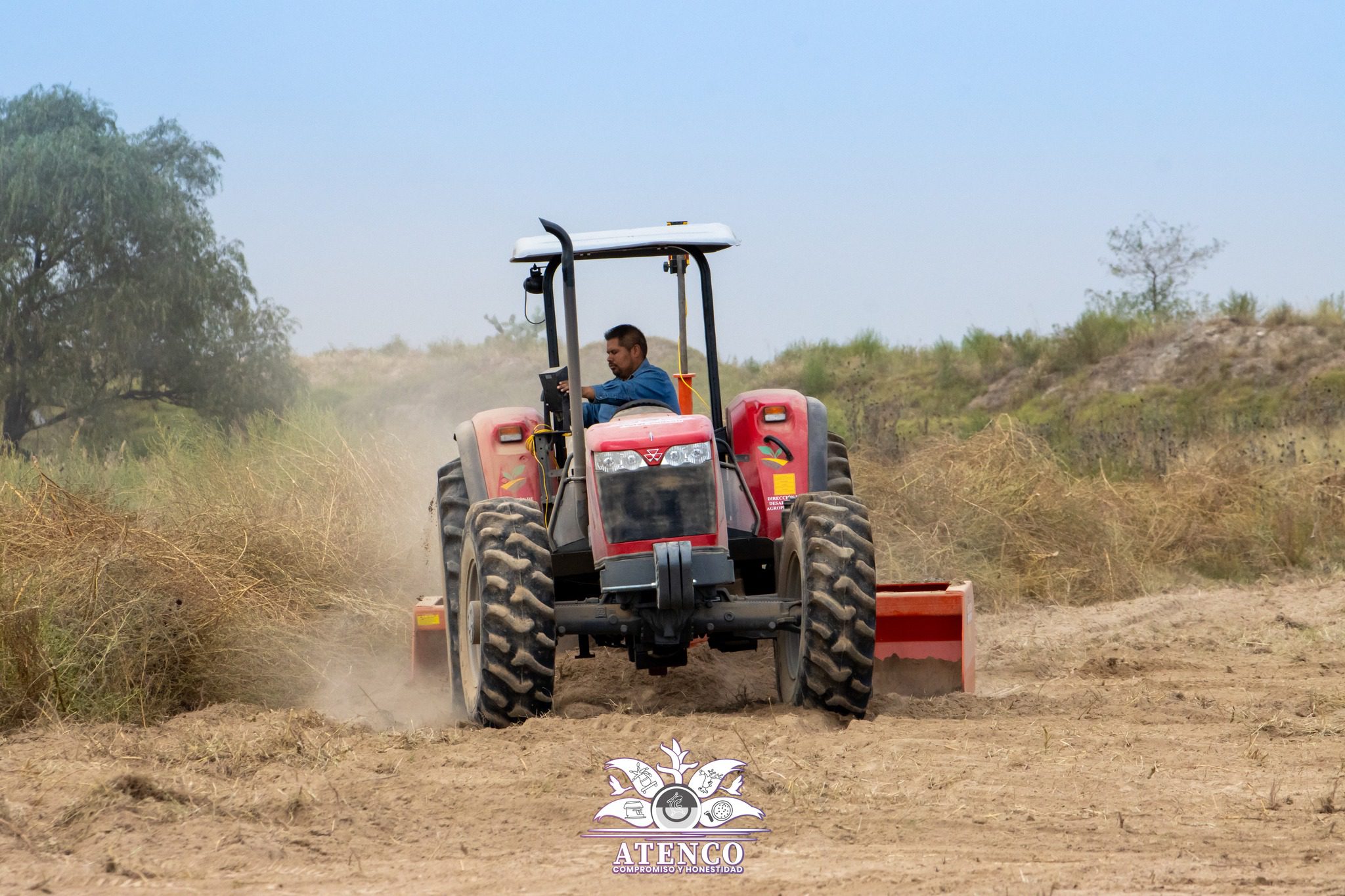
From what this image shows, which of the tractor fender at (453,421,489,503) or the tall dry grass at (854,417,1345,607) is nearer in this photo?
the tractor fender at (453,421,489,503)

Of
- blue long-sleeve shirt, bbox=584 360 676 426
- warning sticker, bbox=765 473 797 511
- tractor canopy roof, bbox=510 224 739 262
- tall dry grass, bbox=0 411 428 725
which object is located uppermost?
tractor canopy roof, bbox=510 224 739 262

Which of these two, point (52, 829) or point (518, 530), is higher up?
point (518, 530)

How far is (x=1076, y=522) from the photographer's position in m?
11.7

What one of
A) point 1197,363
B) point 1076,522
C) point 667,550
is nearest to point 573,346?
point 667,550

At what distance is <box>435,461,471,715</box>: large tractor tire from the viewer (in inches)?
275

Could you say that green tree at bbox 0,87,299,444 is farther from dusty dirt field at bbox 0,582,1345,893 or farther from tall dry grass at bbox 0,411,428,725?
dusty dirt field at bbox 0,582,1345,893

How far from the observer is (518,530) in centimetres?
575

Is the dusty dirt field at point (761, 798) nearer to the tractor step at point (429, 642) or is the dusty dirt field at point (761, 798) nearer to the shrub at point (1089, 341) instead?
the tractor step at point (429, 642)

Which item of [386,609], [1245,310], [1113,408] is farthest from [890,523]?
[1245,310]

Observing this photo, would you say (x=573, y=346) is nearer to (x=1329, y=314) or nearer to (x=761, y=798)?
(x=761, y=798)

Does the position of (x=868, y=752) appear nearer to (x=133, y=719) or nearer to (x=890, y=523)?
(x=133, y=719)

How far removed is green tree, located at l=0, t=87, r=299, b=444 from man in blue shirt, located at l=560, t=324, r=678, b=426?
39.7 feet

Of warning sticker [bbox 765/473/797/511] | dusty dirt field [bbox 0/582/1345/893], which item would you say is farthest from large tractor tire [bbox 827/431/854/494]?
dusty dirt field [bbox 0/582/1345/893]

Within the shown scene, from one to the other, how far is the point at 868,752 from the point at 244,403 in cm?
1473
